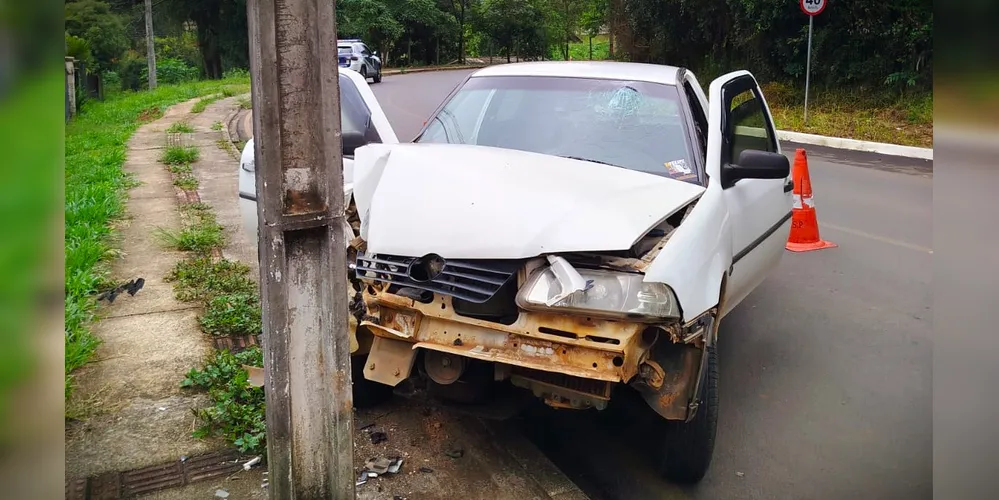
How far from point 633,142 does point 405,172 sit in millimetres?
1349

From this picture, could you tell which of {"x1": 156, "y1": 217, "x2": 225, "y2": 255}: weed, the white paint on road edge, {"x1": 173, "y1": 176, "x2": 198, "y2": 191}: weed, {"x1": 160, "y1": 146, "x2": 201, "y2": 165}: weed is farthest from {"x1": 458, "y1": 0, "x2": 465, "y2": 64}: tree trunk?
{"x1": 156, "y1": 217, "x2": 225, "y2": 255}: weed

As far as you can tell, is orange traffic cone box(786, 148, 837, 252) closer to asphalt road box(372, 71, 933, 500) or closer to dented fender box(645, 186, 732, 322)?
asphalt road box(372, 71, 933, 500)

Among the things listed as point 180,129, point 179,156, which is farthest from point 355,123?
point 180,129

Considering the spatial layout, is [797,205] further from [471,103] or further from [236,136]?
[236,136]

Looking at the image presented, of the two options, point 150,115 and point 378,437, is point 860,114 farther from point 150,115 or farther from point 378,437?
point 378,437

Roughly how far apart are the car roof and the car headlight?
196cm

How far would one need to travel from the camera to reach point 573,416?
4375 millimetres

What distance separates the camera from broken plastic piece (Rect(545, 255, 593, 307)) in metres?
3.03

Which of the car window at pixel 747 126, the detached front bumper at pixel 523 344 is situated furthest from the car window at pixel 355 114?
the car window at pixel 747 126

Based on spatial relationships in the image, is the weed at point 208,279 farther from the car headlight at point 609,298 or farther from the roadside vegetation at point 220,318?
the car headlight at point 609,298

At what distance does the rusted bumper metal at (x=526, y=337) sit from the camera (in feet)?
10.0

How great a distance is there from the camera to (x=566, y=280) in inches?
121

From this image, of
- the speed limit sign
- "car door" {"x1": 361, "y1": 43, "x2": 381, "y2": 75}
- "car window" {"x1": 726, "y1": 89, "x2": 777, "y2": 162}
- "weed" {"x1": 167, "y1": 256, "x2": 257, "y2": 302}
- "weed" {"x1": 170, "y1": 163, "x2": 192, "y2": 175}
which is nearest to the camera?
"car window" {"x1": 726, "y1": 89, "x2": 777, "y2": 162}

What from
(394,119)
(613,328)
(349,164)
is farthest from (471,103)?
(394,119)
